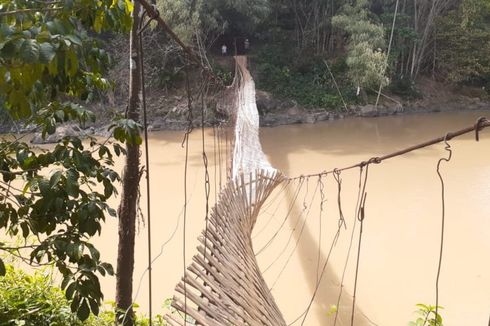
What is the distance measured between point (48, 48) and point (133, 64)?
4.48 ft

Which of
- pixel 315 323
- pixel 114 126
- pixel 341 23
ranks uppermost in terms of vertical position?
pixel 341 23

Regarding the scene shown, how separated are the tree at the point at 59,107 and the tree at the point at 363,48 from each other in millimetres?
7522

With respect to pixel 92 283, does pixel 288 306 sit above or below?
below

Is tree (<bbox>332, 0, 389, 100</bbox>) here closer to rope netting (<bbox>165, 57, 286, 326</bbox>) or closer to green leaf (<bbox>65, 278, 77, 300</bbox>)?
rope netting (<bbox>165, 57, 286, 326</bbox>)

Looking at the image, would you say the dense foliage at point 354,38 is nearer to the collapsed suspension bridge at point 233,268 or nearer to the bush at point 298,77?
the bush at point 298,77

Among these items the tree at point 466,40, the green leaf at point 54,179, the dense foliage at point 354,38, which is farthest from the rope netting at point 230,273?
the tree at point 466,40

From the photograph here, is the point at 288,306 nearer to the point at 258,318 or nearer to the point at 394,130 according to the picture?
the point at 258,318

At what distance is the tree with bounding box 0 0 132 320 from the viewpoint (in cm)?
64

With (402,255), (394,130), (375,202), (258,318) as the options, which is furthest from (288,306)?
(394,130)

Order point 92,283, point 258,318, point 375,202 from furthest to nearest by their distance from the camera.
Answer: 1. point 375,202
2. point 258,318
3. point 92,283

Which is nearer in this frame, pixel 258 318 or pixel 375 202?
pixel 258 318

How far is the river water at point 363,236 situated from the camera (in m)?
3.04

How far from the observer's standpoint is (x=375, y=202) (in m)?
4.86

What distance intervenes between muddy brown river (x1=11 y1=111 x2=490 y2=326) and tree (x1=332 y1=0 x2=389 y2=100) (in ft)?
5.75
